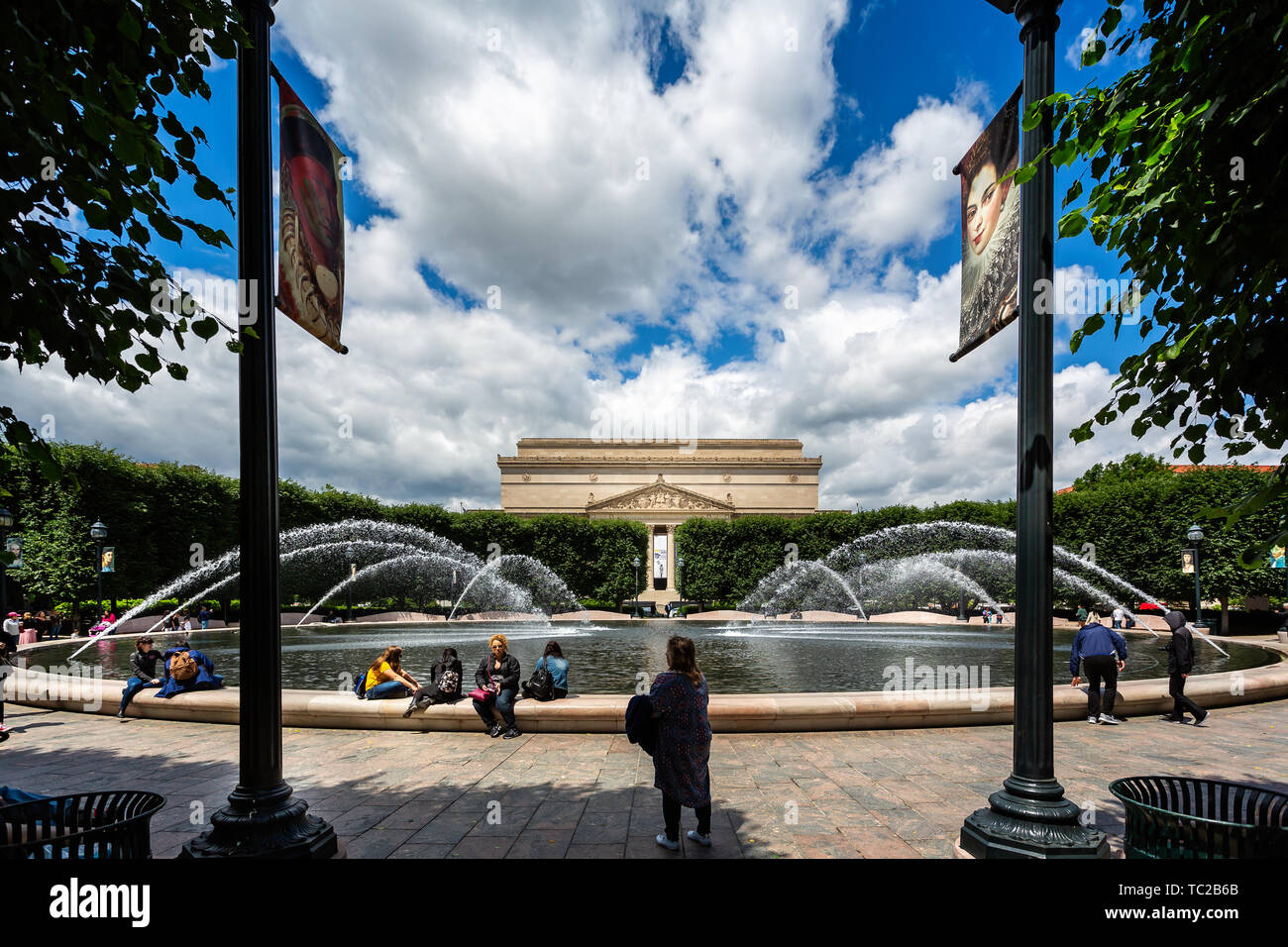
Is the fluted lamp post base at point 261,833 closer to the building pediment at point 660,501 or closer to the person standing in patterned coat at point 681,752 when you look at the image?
the person standing in patterned coat at point 681,752

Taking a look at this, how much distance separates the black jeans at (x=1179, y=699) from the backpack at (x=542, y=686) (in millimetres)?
8786

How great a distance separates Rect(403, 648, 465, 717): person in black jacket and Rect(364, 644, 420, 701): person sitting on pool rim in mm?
717

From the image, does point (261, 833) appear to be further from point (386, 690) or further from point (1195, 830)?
point (386, 690)

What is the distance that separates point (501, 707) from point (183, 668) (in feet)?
17.2

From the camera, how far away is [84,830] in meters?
3.21

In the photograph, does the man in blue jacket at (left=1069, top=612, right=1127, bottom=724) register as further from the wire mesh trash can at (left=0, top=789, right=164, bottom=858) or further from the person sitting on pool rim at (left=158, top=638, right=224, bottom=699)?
the person sitting on pool rim at (left=158, top=638, right=224, bottom=699)

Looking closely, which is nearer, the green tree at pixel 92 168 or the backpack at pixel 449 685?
the green tree at pixel 92 168

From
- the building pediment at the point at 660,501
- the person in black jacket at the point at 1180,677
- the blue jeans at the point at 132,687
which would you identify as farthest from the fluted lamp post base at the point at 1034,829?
the building pediment at the point at 660,501

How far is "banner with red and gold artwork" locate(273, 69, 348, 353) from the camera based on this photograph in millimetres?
4332

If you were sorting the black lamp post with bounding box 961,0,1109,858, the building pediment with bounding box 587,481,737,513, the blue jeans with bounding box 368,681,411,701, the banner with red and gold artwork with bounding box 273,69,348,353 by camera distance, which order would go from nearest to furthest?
the black lamp post with bounding box 961,0,1109,858 < the banner with red and gold artwork with bounding box 273,69,348,353 < the blue jeans with bounding box 368,681,411,701 < the building pediment with bounding box 587,481,737,513

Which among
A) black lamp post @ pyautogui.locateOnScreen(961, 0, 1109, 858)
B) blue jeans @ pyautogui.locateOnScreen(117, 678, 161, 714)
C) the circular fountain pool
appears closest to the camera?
black lamp post @ pyautogui.locateOnScreen(961, 0, 1109, 858)

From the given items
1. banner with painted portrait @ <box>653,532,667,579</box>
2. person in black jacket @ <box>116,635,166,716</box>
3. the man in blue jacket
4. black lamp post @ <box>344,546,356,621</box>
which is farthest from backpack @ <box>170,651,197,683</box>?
banner with painted portrait @ <box>653,532,667,579</box>

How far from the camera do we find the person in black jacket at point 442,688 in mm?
8336

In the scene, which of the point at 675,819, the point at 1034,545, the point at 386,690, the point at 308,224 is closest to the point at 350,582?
the point at 386,690
